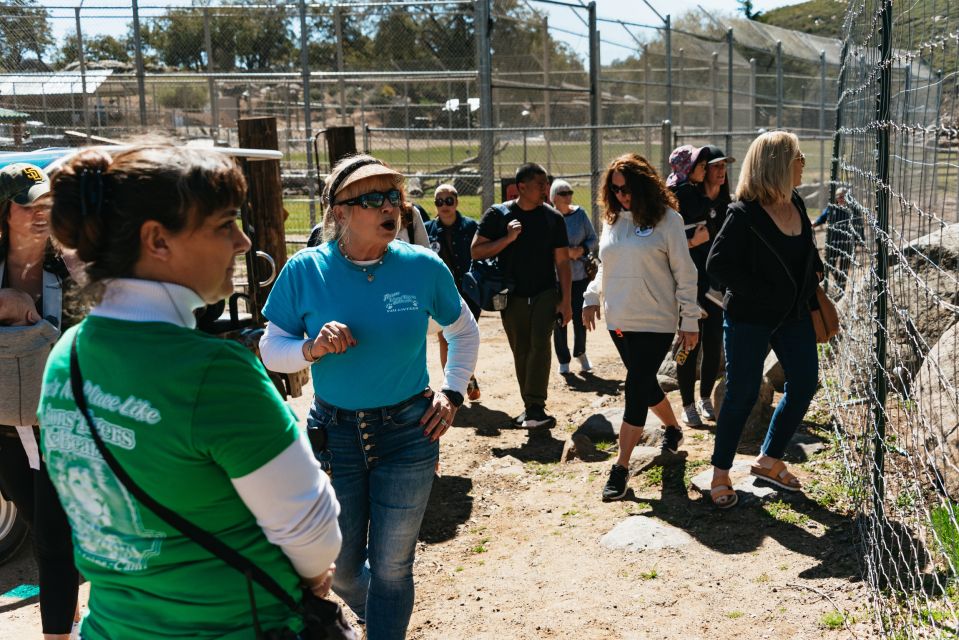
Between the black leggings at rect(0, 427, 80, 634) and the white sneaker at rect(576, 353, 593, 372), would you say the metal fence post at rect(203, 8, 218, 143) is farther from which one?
the black leggings at rect(0, 427, 80, 634)

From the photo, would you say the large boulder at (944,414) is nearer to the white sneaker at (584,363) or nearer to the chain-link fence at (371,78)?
the white sneaker at (584,363)

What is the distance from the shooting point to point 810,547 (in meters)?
4.76

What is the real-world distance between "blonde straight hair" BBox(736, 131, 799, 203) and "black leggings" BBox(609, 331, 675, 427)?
3.40ft

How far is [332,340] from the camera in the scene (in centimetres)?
321

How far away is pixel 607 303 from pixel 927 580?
225 cm

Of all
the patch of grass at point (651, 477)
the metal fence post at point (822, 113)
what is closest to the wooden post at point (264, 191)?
the patch of grass at point (651, 477)

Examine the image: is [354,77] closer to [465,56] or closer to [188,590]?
[465,56]

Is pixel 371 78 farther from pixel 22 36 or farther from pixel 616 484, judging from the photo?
pixel 616 484

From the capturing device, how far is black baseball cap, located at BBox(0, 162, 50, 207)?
3506 millimetres

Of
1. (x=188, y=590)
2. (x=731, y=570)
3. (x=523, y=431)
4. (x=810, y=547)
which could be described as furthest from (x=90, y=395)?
(x=523, y=431)

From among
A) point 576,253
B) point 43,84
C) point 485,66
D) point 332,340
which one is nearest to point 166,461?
point 332,340

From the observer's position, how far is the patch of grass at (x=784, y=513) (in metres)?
5.07

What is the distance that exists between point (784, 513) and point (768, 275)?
50.9 inches

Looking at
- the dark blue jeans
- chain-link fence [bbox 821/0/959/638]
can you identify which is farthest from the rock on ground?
the dark blue jeans
